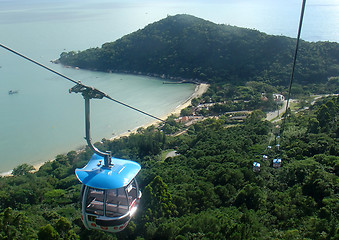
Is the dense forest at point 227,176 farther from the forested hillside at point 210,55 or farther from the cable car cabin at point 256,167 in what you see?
the forested hillside at point 210,55

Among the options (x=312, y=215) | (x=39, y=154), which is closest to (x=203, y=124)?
(x=39, y=154)

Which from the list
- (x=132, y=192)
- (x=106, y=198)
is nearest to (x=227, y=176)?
(x=132, y=192)

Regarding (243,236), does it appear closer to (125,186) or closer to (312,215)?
(312,215)

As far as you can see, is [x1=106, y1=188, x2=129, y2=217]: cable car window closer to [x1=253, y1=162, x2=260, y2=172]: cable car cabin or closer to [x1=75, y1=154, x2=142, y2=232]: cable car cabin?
[x1=75, y1=154, x2=142, y2=232]: cable car cabin

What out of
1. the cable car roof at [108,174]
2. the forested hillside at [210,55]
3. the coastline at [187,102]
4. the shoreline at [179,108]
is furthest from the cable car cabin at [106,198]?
the forested hillside at [210,55]

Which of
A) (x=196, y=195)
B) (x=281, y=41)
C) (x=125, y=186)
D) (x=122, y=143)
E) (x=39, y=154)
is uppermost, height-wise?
(x=281, y=41)
